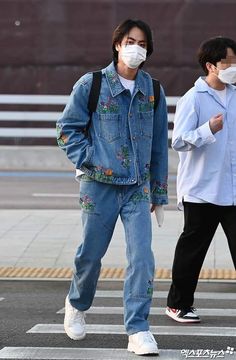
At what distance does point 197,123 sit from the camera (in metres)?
6.63

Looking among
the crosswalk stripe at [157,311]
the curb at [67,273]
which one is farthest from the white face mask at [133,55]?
the curb at [67,273]

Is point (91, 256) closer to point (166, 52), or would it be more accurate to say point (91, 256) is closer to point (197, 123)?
point (197, 123)

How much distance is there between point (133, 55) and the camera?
5730 millimetres

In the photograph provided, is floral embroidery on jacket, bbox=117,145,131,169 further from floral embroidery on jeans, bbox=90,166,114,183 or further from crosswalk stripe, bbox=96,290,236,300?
crosswalk stripe, bbox=96,290,236,300

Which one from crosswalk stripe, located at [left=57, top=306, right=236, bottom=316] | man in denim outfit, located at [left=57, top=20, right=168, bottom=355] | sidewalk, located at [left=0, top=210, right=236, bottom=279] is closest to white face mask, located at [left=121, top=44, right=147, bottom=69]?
man in denim outfit, located at [left=57, top=20, right=168, bottom=355]

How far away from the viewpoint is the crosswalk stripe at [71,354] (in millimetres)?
5617

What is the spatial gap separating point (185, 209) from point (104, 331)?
976mm

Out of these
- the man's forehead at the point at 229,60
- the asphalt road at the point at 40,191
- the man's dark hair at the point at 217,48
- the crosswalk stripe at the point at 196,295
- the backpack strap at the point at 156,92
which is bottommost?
the asphalt road at the point at 40,191

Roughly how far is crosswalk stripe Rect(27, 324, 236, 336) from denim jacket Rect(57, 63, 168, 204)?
42.7 inches

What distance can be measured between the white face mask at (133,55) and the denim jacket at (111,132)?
4.5 inches

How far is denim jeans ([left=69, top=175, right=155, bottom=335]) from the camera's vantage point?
18.7ft

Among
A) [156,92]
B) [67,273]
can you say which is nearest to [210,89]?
[156,92]

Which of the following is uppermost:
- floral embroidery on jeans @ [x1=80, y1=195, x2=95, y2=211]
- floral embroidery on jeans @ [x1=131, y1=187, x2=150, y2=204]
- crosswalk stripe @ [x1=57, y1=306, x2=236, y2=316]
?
floral embroidery on jeans @ [x1=131, y1=187, x2=150, y2=204]

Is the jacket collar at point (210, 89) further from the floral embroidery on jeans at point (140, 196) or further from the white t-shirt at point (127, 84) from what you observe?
the floral embroidery on jeans at point (140, 196)
